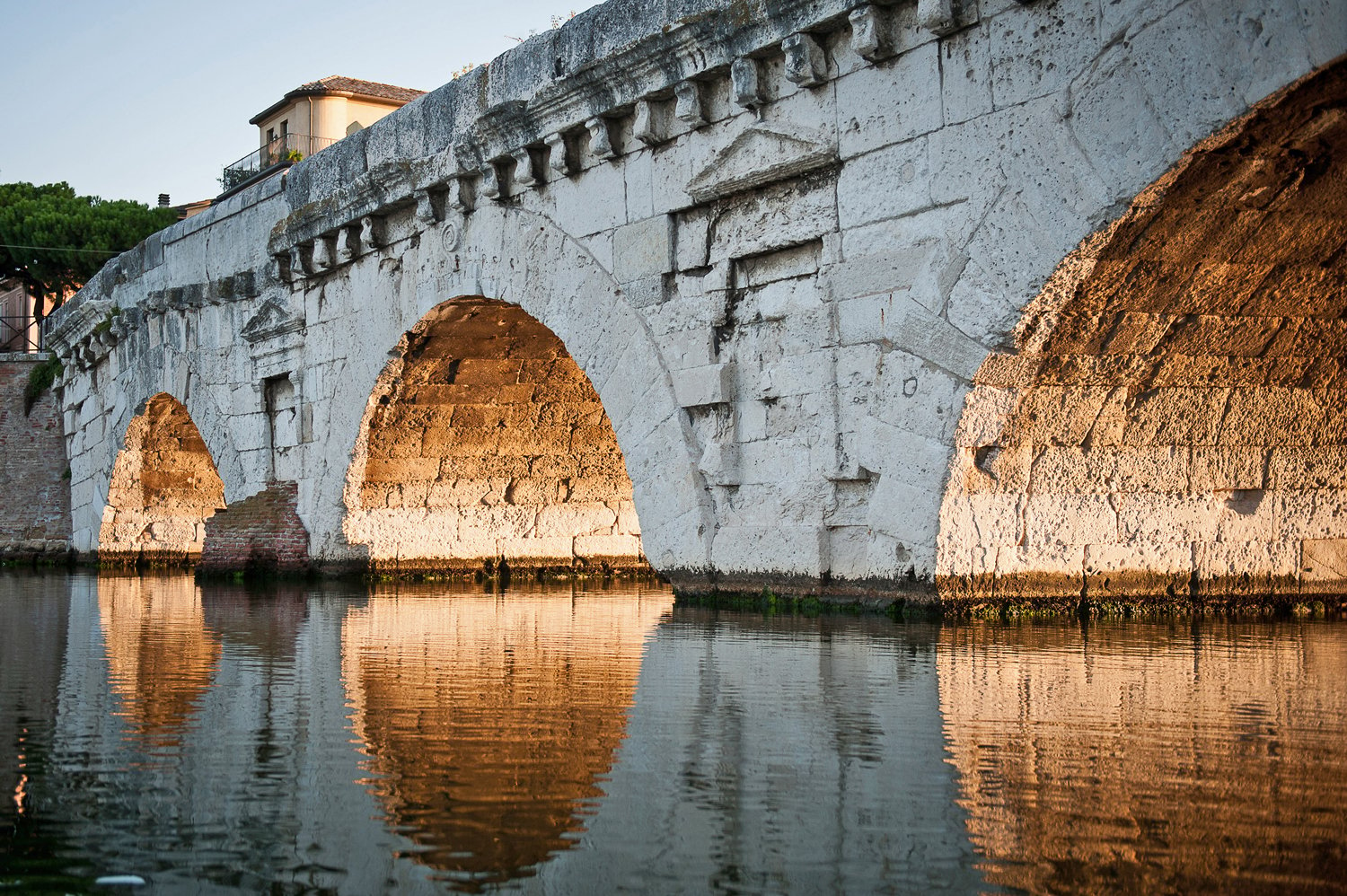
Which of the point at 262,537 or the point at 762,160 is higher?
the point at 762,160

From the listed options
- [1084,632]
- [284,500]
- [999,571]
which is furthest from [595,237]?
[284,500]

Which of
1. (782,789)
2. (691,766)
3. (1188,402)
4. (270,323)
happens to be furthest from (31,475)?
(782,789)

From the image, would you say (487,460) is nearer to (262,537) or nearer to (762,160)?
(262,537)

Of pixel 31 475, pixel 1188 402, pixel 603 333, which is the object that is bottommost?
pixel 1188 402

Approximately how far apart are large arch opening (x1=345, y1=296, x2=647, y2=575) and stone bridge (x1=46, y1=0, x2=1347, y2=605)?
1.45 feet

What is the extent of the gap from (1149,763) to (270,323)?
10127mm

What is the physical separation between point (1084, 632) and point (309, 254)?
7.37 m

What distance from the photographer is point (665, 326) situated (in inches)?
294

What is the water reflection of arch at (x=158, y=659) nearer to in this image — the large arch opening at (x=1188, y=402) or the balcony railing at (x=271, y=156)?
the large arch opening at (x=1188, y=402)

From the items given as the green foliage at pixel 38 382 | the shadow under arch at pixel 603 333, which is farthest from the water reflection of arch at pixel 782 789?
the green foliage at pixel 38 382

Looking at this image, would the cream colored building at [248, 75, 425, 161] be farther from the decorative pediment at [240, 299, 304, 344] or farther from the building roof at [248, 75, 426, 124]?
the decorative pediment at [240, 299, 304, 344]

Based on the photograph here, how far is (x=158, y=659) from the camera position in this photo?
5184mm

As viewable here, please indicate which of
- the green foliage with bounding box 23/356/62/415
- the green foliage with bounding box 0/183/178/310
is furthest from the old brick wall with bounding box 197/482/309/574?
the green foliage with bounding box 0/183/178/310

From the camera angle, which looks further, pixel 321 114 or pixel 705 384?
pixel 321 114
